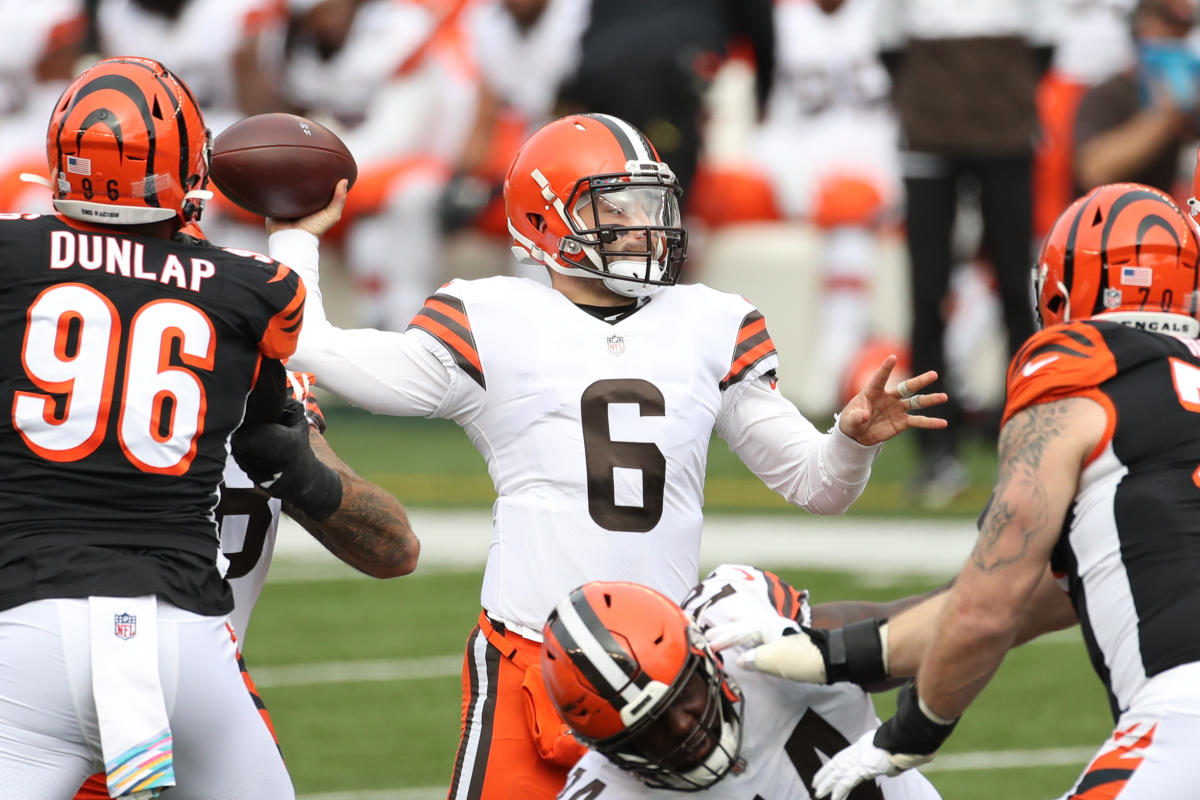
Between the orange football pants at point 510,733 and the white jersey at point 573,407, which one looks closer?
the orange football pants at point 510,733

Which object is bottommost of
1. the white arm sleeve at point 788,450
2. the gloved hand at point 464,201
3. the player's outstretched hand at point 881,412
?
the gloved hand at point 464,201

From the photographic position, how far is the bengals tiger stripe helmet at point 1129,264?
3451 millimetres

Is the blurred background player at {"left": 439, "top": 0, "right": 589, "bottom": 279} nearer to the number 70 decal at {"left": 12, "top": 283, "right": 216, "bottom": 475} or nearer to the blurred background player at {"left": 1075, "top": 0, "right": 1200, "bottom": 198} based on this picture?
the blurred background player at {"left": 1075, "top": 0, "right": 1200, "bottom": 198}

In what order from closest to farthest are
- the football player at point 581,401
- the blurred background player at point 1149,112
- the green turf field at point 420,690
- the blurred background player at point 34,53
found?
the football player at point 581,401, the green turf field at point 420,690, the blurred background player at point 1149,112, the blurred background player at point 34,53

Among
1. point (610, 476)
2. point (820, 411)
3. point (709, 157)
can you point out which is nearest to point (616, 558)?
point (610, 476)

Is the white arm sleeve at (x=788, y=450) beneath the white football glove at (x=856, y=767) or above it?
above

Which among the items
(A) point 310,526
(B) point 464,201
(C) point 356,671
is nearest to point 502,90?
(B) point 464,201

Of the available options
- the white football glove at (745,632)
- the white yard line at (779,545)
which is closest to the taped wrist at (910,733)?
the white football glove at (745,632)

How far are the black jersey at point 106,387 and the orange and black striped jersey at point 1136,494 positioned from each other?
1424 millimetres

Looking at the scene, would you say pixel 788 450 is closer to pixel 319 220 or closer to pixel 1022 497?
pixel 1022 497

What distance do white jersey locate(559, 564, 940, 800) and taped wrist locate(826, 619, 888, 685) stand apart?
0.07 m

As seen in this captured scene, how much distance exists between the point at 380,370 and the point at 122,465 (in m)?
0.74

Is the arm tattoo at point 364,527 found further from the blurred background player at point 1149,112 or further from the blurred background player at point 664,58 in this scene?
the blurred background player at point 1149,112

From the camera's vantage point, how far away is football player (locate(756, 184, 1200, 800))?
3.21 meters
